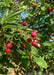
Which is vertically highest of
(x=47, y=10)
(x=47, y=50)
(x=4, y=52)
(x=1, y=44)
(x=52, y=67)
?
(x=47, y=10)

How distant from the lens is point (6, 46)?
1.12 m

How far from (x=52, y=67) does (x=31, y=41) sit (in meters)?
1.21

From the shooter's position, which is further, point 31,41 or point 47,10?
point 47,10

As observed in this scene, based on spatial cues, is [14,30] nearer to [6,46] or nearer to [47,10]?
[6,46]

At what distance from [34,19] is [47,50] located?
50 centimetres

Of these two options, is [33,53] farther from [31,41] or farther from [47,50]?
[47,50]

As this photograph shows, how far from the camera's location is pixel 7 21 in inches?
36.7

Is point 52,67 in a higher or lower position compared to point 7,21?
lower

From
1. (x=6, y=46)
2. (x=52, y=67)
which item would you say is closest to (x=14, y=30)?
(x=6, y=46)

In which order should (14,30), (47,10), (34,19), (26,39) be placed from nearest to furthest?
(26,39), (14,30), (34,19), (47,10)

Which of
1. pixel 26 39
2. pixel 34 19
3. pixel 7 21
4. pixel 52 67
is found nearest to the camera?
pixel 7 21

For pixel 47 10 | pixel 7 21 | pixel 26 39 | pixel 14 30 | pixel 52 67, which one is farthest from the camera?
pixel 52 67

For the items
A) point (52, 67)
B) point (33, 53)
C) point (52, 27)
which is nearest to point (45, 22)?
point (52, 27)

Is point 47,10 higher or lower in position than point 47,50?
higher
